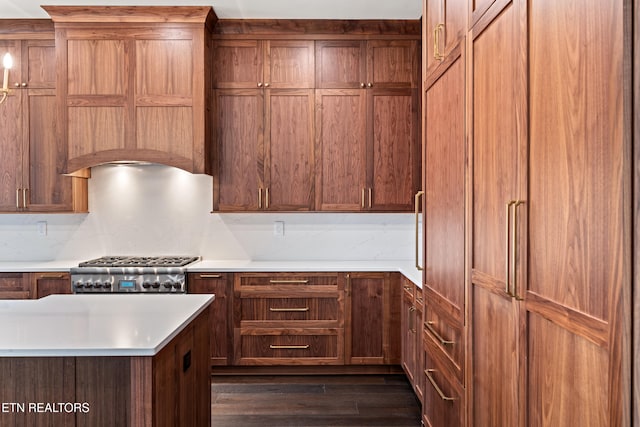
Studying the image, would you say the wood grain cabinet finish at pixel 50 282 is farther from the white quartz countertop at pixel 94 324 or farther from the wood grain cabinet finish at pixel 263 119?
the white quartz countertop at pixel 94 324

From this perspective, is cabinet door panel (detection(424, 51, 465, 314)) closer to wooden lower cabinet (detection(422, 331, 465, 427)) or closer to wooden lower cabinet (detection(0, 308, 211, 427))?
wooden lower cabinet (detection(422, 331, 465, 427))

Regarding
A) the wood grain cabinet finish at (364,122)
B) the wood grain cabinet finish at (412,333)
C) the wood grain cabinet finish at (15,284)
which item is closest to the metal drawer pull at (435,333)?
the wood grain cabinet finish at (412,333)

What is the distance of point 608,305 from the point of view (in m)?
0.92

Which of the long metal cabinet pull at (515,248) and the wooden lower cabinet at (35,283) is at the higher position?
the long metal cabinet pull at (515,248)

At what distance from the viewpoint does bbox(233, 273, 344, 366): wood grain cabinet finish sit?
11.9 feet

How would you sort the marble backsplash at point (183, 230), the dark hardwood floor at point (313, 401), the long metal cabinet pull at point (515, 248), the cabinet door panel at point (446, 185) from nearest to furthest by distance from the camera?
the long metal cabinet pull at point (515, 248)
the cabinet door panel at point (446, 185)
the dark hardwood floor at point (313, 401)
the marble backsplash at point (183, 230)

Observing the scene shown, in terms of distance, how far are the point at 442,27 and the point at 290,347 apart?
2.48 m

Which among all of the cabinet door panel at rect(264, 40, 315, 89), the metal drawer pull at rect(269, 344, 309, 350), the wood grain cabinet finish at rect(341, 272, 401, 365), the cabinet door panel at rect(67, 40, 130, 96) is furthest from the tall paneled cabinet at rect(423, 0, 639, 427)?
the cabinet door panel at rect(67, 40, 130, 96)

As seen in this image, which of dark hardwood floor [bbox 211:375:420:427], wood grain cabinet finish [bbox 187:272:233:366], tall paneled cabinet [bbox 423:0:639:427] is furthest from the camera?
wood grain cabinet finish [bbox 187:272:233:366]

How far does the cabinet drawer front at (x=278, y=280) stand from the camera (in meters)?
3.62

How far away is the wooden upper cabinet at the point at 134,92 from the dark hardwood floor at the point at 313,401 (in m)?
1.63

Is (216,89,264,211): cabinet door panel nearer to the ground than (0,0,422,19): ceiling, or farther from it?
nearer to the ground

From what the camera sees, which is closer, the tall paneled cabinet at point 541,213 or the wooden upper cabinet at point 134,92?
the tall paneled cabinet at point 541,213

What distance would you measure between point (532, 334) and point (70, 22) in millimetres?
3769
